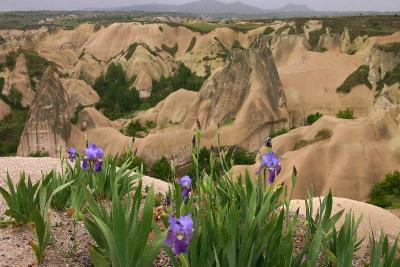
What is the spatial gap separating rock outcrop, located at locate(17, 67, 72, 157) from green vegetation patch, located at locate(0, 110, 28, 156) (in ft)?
12.2

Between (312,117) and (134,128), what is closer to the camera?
(312,117)

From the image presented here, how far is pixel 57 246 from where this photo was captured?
4871 mm

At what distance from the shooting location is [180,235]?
2.34 metres

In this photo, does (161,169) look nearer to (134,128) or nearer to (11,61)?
(134,128)

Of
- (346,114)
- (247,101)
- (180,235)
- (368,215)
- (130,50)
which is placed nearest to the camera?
(180,235)

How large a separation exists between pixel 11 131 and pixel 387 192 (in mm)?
30810

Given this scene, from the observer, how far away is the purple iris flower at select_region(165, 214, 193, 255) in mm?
2326

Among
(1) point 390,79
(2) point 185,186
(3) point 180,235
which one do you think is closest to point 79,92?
(1) point 390,79

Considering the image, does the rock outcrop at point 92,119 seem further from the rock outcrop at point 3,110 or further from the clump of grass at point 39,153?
the rock outcrop at point 3,110

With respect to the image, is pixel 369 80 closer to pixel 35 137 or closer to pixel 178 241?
pixel 35 137

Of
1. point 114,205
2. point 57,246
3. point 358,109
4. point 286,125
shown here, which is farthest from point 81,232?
point 358,109

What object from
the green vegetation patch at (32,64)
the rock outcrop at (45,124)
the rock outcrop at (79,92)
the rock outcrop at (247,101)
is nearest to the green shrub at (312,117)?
the rock outcrop at (247,101)

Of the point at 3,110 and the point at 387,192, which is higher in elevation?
the point at 387,192

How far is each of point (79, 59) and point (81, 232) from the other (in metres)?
68.9
